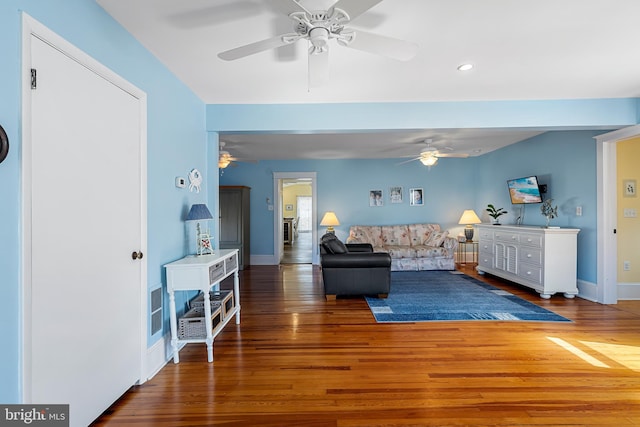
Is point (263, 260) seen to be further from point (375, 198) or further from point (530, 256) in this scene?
point (530, 256)

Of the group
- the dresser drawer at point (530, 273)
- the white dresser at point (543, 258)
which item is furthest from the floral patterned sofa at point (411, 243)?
the dresser drawer at point (530, 273)

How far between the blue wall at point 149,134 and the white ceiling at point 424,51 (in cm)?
14

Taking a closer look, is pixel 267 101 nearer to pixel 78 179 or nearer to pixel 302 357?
pixel 78 179

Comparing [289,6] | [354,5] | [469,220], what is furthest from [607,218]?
[289,6]

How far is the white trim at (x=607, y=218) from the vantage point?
147 inches

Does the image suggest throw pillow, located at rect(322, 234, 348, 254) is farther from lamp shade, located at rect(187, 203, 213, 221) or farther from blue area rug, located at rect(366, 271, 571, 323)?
lamp shade, located at rect(187, 203, 213, 221)

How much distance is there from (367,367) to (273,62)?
8.54 ft

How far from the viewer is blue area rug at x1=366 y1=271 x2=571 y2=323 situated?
3.33 metres

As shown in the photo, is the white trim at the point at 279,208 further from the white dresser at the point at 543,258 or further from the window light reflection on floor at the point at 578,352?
the window light reflection on floor at the point at 578,352

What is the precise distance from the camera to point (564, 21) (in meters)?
1.89

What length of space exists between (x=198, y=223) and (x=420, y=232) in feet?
16.8

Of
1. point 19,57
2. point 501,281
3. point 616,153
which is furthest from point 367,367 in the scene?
point 616,153

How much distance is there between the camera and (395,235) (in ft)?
21.7

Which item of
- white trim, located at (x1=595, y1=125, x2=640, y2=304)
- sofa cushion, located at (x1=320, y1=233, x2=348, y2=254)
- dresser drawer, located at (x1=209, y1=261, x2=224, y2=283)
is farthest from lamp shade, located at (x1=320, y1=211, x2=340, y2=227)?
white trim, located at (x1=595, y1=125, x2=640, y2=304)
